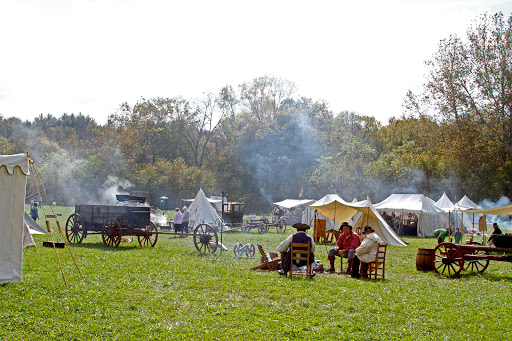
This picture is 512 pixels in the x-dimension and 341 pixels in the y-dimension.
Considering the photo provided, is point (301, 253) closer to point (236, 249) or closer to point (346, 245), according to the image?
point (346, 245)

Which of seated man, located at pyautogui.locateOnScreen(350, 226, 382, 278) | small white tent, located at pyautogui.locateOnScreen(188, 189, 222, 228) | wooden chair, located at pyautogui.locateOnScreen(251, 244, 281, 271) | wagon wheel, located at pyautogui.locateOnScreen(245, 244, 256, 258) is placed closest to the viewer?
seated man, located at pyautogui.locateOnScreen(350, 226, 382, 278)

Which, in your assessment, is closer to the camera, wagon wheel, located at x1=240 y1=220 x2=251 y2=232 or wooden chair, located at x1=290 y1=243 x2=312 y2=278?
wooden chair, located at x1=290 y1=243 x2=312 y2=278

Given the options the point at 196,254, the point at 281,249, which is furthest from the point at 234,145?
the point at 281,249

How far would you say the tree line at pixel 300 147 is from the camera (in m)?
33.0

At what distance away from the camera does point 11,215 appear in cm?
798

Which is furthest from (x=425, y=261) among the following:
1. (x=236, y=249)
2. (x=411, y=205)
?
(x=411, y=205)

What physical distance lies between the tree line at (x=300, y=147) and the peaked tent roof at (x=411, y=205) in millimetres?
8477

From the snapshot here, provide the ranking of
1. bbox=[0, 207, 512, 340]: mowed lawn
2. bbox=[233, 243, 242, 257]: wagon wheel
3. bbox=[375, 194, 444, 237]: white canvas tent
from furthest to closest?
A: 1. bbox=[375, 194, 444, 237]: white canvas tent
2. bbox=[233, 243, 242, 257]: wagon wheel
3. bbox=[0, 207, 512, 340]: mowed lawn

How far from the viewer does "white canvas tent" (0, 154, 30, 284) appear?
779cm

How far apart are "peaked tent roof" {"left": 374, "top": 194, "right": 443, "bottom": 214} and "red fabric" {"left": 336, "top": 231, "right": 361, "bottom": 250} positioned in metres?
16.7

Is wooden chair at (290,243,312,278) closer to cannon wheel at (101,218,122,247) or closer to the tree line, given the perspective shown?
cannon wheel at (101,218,122,247)

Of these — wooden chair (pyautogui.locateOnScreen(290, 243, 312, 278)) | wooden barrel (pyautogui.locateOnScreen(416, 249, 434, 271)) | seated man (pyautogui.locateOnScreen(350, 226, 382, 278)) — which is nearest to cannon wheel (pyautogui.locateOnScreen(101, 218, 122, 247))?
wooden chair (pyautogui.locateOnScreen(290, 243, 312, 278))

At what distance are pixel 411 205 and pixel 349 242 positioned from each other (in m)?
→ 18.0

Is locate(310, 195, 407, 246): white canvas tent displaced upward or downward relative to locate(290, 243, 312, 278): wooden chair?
upward
